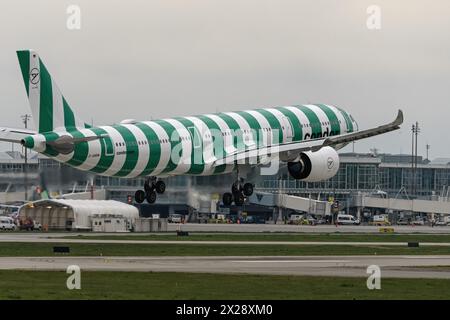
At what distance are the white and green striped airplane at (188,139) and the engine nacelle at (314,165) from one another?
77 millimetres

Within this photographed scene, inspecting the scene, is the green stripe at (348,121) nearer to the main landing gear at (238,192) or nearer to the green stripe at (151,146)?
the main landing gear at (238,192)

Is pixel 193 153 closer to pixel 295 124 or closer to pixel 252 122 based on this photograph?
pixel 252 122

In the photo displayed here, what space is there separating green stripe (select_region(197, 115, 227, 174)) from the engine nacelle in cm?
594

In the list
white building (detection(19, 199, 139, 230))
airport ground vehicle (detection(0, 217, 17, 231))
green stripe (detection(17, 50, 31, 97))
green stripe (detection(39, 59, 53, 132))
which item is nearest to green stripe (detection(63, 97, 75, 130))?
green stripe (detection(39, 59, 53, 132))

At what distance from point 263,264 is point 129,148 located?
17.2m

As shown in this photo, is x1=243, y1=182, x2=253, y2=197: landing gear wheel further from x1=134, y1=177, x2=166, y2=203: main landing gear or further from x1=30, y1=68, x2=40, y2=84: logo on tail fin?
x1=30, y1=68, x2=40, y2=84: logo on tail fin

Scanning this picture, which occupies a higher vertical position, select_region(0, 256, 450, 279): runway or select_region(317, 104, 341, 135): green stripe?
select_region(317, 104, 341, 135): green stripe

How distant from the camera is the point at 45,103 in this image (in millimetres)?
84438

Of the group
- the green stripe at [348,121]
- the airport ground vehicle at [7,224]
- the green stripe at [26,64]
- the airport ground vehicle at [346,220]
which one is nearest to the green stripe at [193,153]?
the green stripe at [26,64]

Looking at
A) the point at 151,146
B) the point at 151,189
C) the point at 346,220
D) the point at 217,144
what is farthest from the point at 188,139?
the point at 346,220

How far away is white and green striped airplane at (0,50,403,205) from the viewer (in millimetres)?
83125
